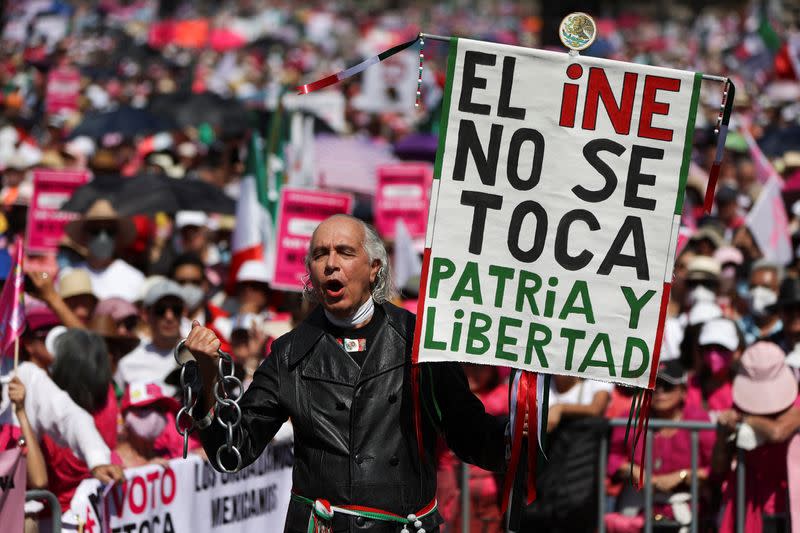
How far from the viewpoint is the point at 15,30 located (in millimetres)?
28297

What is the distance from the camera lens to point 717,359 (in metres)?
8.01

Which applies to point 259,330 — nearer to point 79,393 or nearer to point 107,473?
point 79,393

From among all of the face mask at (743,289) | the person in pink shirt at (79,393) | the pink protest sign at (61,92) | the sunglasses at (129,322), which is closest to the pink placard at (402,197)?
the face mask at (743,289)

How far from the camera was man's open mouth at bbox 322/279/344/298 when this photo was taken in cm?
445

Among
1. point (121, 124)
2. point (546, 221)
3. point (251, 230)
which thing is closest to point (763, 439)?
point (546, 221)

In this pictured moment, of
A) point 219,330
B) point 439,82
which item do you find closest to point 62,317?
point 219,330

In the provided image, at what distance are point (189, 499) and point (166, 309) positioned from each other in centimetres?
206

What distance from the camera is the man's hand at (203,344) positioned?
14.0 feet

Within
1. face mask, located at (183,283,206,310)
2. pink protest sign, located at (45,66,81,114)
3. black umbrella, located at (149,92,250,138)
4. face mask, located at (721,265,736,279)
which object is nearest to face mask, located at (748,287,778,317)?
face mask, located at (721,265,736,279)

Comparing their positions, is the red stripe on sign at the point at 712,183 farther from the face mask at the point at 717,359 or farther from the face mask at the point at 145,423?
the face mask at the point at 717,359

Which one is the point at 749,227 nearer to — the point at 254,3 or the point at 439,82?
the point at 439,82

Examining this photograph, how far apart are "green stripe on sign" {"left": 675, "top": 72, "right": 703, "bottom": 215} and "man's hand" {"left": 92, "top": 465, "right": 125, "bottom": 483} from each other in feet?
7.98

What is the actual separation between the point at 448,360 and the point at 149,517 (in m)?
1.99

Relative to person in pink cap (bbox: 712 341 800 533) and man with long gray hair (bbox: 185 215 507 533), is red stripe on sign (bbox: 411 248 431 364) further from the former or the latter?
person in pink cap (bbox: 712 341 800 533)
